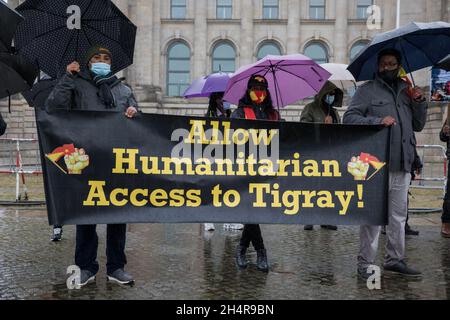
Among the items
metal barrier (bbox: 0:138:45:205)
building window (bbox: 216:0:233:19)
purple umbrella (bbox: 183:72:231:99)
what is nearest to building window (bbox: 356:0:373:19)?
building window (bbox: 216:0:233:19)

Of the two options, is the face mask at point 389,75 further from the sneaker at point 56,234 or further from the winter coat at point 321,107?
the sneaker at point 56,234

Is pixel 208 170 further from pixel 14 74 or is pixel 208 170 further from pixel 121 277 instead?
pixel 14 74

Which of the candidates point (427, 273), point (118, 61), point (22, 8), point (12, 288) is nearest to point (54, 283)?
point (12, 288)

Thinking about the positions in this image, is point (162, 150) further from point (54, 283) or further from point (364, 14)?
point (364, 14)

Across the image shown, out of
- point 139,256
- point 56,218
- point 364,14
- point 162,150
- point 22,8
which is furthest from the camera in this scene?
point 364,14

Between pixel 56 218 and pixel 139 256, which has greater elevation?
pixel 56 218

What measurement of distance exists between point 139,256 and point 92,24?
2.86m

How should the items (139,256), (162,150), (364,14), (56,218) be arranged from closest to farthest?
(56,218) → (162,150) → (139,256) → (364,14)

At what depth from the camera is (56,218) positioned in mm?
5051

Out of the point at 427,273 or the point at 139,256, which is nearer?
the point at 427,273

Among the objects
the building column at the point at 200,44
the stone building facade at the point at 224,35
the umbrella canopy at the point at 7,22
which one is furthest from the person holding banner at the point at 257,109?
the building column at the point at 200,44

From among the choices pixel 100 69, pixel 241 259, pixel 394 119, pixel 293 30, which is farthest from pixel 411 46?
pixel 293 30

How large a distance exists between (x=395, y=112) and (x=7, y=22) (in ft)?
13.1

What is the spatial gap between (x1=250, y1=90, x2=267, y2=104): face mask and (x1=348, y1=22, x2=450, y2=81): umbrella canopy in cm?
102
